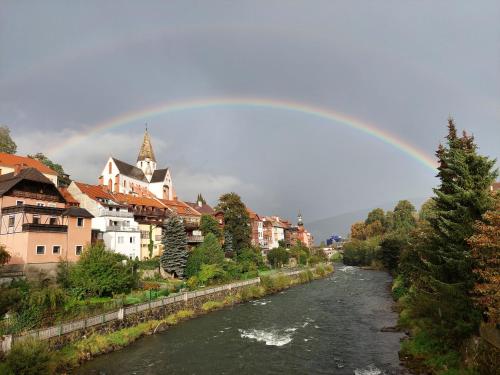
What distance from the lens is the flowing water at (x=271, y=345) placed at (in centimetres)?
2658

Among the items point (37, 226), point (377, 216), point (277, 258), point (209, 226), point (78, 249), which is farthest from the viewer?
point (377, 216)

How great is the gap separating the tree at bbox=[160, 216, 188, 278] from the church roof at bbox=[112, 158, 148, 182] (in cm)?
4182

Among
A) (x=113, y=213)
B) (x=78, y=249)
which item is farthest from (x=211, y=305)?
(x=113, y=213)

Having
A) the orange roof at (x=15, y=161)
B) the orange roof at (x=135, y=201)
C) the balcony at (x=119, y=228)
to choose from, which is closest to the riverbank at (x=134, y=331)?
the balcony at (x=119, y=228)

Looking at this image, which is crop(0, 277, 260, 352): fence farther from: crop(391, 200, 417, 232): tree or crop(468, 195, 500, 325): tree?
crop(391, 200, 417, 232): tree

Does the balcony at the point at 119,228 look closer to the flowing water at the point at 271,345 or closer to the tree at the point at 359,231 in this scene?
the flowing water at the point at 271,345

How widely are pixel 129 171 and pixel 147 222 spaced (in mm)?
37292

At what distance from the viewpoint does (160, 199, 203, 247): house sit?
245ft

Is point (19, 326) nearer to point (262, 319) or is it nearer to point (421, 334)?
point (262, 319)

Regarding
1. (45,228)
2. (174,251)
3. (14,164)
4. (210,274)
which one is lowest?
(210,274)

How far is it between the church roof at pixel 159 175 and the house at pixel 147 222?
122 ft

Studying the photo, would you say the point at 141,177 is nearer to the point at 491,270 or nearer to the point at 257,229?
the point at 257,229

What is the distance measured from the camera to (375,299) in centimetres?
5762

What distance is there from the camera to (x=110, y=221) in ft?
205
